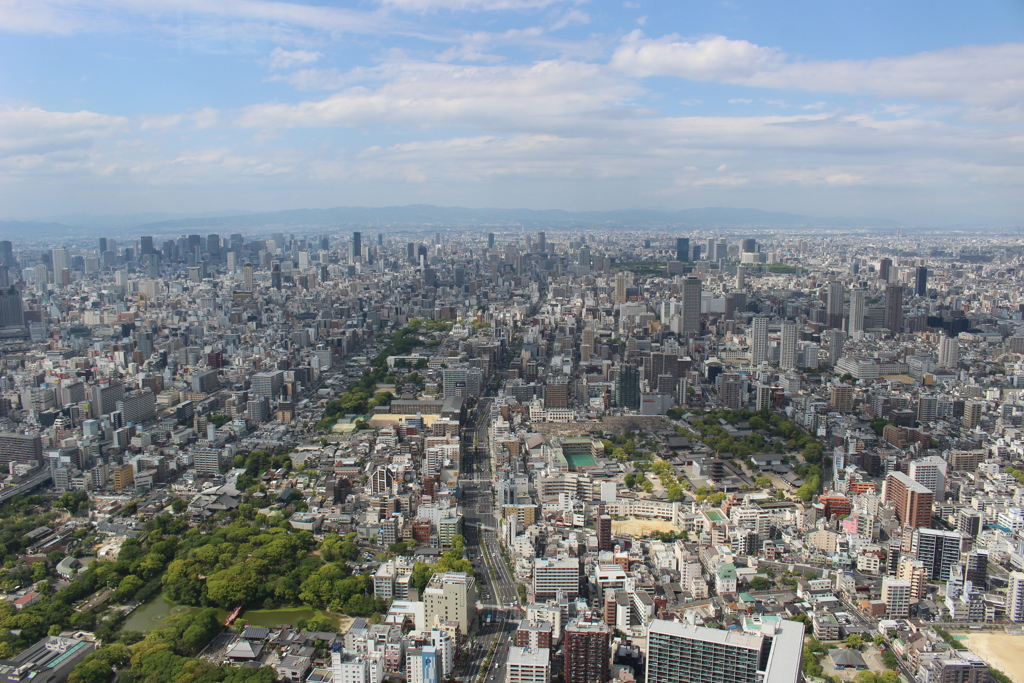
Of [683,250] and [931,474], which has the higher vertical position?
[683,250]

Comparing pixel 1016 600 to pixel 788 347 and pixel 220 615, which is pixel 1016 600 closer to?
pixel 220 615

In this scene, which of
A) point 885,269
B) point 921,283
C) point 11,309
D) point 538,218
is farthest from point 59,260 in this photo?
point 538,218

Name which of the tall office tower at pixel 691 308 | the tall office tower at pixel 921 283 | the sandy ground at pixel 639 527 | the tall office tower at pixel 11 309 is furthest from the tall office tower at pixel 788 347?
the tall office tower at pixel 11 309

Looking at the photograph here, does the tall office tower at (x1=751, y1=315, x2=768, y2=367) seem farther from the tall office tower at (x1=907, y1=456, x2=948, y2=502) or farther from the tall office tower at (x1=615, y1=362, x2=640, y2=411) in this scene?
the tall office tower at (x1=907, y1=456, x2=948, y2=502)

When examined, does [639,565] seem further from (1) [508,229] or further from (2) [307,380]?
(1) [508,229]

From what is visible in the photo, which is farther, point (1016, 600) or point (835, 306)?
point (835, 306)

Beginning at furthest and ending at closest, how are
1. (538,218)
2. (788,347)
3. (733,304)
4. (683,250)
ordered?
(538,218) < (683,250) < (733,304) < (788,347)

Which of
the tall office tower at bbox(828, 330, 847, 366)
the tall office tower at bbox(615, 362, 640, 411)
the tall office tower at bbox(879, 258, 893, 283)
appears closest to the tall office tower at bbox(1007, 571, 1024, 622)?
the tall office tower at bbox(615, 362, 640, 411)

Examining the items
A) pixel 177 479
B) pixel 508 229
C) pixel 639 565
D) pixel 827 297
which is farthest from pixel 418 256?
pixel 639 565
